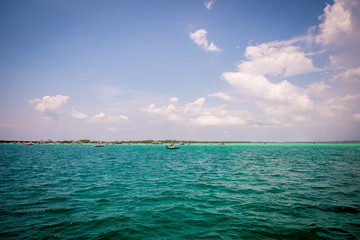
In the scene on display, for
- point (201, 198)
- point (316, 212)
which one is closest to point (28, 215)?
point (201, 198)

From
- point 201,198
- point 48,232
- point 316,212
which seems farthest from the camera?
point 201,198

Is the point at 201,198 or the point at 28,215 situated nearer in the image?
the point at 28,215

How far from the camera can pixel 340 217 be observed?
11023 millimetres

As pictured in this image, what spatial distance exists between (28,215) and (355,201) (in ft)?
83.7

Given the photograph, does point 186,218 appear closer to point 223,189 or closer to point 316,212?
point 223,189

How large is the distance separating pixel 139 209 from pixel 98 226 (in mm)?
3225

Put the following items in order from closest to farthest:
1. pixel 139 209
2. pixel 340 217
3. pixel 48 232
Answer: pixel 48 232 < pixel 340 217 < pixel 139 209

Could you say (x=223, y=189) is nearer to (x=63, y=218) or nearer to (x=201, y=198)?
(x=201, y=198)

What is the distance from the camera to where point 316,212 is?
1177 cm

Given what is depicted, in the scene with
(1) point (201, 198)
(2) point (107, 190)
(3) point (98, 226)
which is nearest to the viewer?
(3) point (98, 226)

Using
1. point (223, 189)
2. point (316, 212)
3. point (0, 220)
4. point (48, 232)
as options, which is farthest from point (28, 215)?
point (316, 212)

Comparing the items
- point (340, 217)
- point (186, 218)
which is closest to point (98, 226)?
point (186, 218)

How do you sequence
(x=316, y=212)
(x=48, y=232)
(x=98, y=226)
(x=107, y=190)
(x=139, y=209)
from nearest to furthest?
(x=48, y=232) < (x=98, y=226) < (x=316, y=212) < (x=139, y=209) < (x=107, y=190)

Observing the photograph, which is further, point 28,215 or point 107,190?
point 107,190
